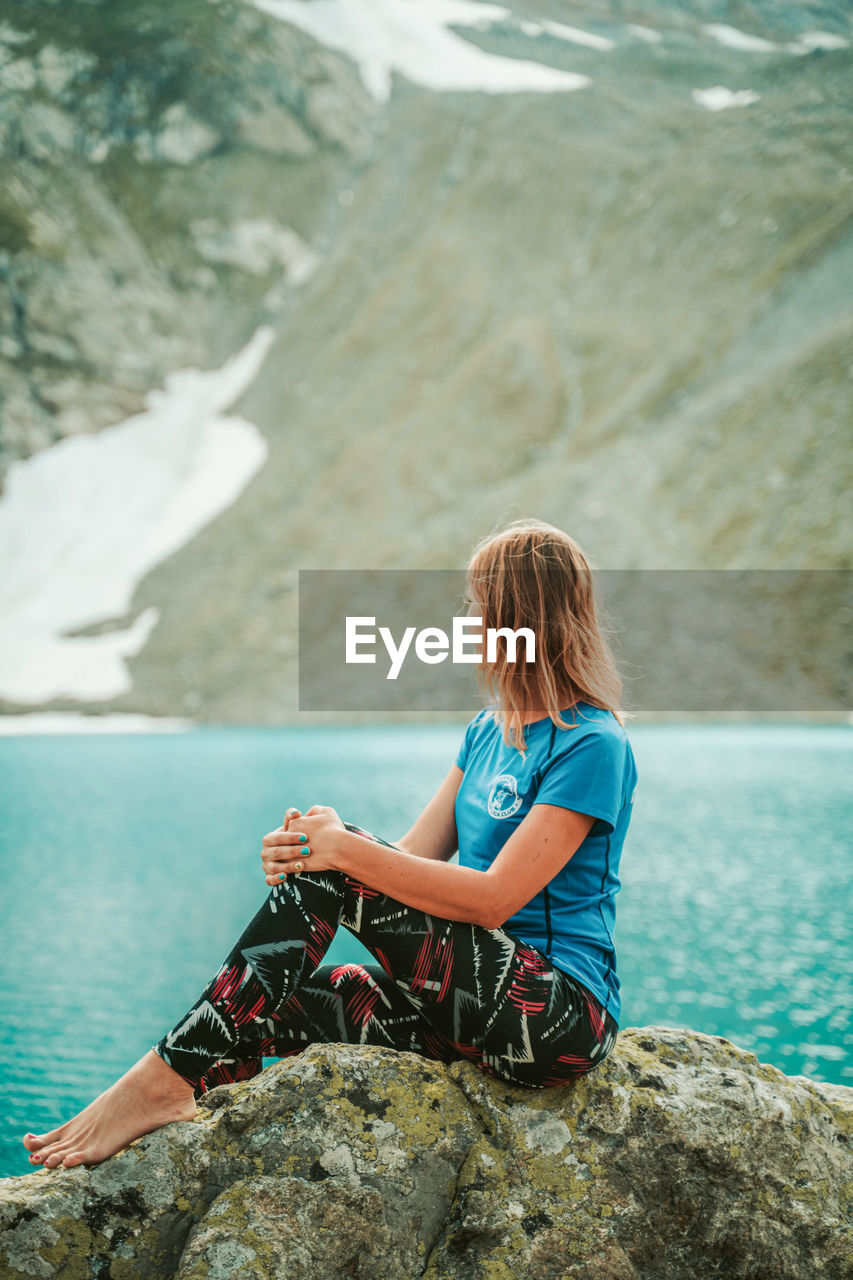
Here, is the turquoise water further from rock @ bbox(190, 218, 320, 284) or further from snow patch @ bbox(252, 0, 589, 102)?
snow patch @ bbox(252, 0, 589, 102)

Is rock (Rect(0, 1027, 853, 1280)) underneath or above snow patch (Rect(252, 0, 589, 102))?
underneath

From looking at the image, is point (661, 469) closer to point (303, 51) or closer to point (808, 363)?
point (808, 363)

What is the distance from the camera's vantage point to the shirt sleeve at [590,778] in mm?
2818

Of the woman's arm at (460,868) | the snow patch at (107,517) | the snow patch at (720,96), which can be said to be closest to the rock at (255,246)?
the snow patch at (107,517)

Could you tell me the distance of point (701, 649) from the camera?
4744cm

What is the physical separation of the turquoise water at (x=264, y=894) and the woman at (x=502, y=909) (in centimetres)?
635

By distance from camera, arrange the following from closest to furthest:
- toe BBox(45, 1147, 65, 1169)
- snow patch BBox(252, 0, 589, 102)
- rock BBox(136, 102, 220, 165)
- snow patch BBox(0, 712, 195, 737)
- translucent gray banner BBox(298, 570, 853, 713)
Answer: toe BBox(45, 1147, 65, 1169) < translucent gray banner BBox(298, 570, 853, 713) < snow patch BBox(0, 712, 195, 737) < rock BBox(136, 102, 220, 165) < snow patch BBox(252, 0, 589, 102)

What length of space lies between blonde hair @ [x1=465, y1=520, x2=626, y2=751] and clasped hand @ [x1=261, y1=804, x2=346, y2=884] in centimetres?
65

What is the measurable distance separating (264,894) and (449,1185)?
13524 millimetres

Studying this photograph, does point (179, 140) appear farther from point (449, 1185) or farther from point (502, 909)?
point (449, 1185)

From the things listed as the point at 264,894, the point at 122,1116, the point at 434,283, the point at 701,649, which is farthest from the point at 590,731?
the point at 434,283

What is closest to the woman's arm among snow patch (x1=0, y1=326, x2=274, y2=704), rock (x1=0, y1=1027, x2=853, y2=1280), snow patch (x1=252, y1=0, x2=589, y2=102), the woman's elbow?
the woman's elbow

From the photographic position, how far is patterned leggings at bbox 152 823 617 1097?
286 centimetres

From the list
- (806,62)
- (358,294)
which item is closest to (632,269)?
(358,294)
